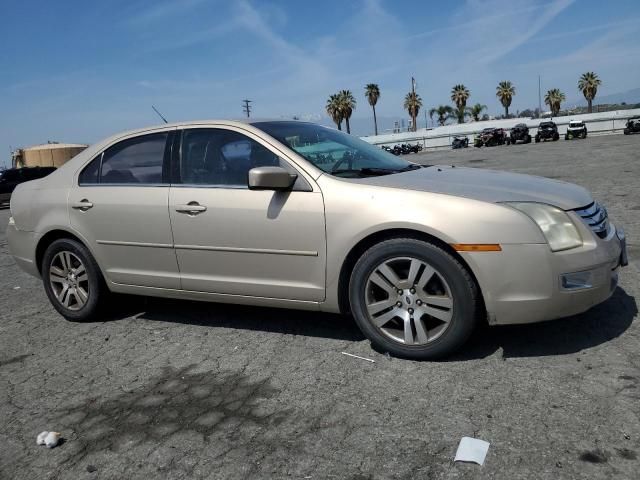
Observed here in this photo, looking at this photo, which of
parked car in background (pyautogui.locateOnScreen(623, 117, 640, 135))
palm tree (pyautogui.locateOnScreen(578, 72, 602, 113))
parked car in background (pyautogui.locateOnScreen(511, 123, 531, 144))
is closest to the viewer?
parked car in background (pyautogui.locateOnScreen(623, 117, 640, 135))

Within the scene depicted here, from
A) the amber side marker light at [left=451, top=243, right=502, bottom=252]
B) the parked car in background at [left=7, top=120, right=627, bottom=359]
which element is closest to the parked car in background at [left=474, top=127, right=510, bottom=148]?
the parked car in background at [left=7, top=120, right=627, bottom=359]

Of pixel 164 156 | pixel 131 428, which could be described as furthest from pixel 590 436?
pixel 164 156

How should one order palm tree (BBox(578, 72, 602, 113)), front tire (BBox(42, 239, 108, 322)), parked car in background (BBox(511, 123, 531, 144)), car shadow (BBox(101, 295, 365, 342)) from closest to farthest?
1. car shadow (BBox(101, 295, 365, 342))
2. front tire (BBox(42, 239, 108, 322))
3. parked car in background (BBox(511, 123, 531, 144))
4. palm tree (BBox(578, 72, 602, 113))

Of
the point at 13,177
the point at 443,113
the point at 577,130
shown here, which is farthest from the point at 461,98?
the point at 13,177

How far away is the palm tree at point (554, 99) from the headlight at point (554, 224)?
94.4m

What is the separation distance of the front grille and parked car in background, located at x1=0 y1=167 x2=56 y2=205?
2111cm

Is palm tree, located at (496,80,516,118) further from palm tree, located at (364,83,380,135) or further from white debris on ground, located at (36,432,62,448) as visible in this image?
white debris on ground, located at (36,432,62,448)

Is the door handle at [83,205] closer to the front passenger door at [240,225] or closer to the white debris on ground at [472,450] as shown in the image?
the front passenger door at [240,225]

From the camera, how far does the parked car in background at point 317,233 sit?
304 centimetres

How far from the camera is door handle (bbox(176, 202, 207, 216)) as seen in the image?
3805mm

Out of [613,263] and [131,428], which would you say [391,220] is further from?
[131,428]

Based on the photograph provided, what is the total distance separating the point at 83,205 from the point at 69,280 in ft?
2.29

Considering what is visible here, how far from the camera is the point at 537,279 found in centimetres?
297

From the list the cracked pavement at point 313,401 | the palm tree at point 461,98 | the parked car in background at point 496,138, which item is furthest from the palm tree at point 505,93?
the cracked pavement at point 313,401
